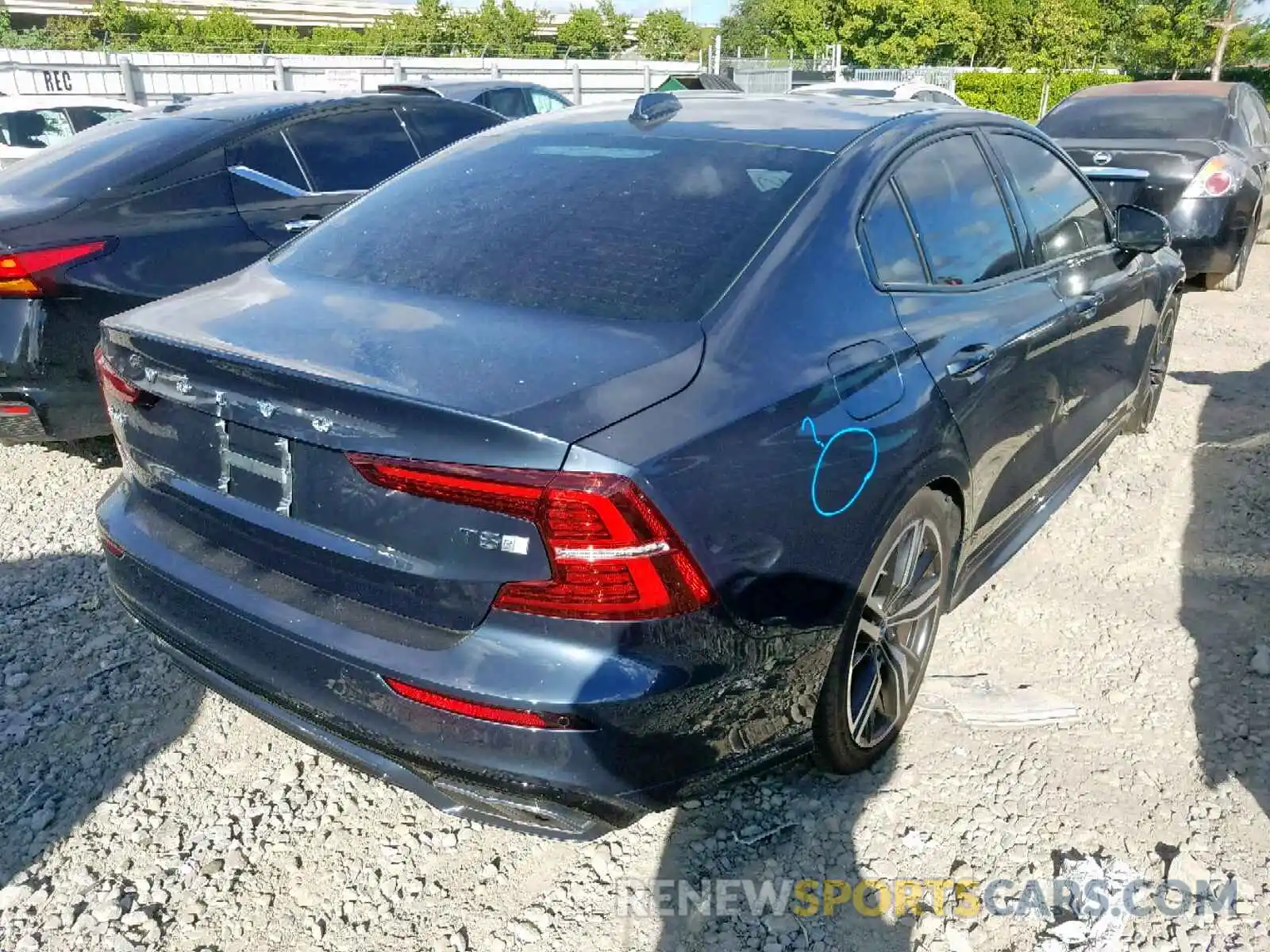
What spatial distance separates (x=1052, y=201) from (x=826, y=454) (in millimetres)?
1941

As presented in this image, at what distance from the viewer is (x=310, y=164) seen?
17.0 ft

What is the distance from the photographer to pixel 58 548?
3.94 m

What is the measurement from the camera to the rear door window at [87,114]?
11.1 m

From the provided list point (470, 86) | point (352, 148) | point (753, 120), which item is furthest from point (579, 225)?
point (470, 86)

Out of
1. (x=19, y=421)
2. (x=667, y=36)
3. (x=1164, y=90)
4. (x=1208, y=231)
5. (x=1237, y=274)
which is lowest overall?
(x=1237, y=274)

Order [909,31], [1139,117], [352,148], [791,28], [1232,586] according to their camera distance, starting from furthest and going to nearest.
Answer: [791,28] < [909,31] < [1139,117] < [352,148] < [1232,586]

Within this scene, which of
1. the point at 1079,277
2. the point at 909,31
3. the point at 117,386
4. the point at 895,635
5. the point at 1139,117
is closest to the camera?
the point at 117,386

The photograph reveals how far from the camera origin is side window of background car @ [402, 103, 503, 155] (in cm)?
579

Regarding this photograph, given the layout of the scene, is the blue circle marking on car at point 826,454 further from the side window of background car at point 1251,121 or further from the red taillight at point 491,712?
the side window of background car at point 1251,121

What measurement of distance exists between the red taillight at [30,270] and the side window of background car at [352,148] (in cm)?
140

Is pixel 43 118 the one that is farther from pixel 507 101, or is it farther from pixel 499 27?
pixel 499 27

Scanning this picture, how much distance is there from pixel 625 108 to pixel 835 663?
1824 millimetres

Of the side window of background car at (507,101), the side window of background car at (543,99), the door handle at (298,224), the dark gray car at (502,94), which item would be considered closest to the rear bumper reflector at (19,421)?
the door handle at (298,224)

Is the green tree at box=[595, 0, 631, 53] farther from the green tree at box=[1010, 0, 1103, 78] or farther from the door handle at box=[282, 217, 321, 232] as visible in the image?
the door handle at box=[282, 217, 321, 232]
